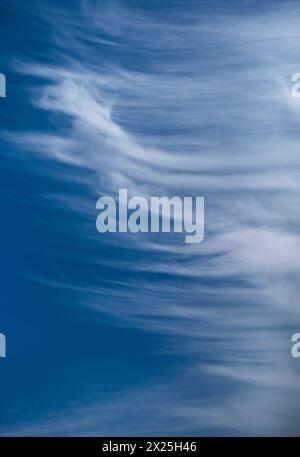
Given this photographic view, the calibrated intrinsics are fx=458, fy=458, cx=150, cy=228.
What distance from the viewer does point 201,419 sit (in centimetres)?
194

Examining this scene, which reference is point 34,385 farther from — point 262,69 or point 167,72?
point 262,69

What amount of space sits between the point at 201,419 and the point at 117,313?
0.57 meters

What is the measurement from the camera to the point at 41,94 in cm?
194

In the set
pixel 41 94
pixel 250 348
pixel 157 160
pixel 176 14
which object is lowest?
pixel 250 348

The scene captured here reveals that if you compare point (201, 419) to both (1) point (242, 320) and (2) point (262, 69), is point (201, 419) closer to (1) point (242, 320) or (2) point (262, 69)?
(1) point (242, 320)

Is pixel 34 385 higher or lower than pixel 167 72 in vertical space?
lower

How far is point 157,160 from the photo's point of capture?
6.37 ft

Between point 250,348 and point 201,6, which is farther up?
point 201,6

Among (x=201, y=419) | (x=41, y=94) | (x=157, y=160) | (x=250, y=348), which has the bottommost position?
(x=201, y=419)

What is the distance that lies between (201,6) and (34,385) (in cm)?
176

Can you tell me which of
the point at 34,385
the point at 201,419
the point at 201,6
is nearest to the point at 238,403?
the point at 201,419
